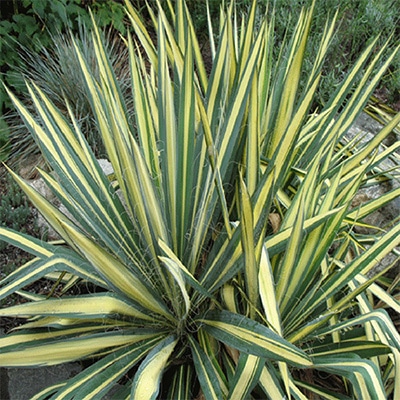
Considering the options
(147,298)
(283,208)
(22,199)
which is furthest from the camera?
(22,199)

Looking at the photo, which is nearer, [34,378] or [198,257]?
[198,257]

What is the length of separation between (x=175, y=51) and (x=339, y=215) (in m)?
0.82

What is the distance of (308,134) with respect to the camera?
207cm

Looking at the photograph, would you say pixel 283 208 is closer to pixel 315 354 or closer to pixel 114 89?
pixel 315 354

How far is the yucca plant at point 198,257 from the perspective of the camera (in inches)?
56.1

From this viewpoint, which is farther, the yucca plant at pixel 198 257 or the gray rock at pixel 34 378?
the gray rock at pixel 34 378

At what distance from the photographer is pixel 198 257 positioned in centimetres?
168

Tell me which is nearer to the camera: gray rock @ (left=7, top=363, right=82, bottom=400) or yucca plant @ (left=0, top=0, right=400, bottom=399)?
yucca plant @ (left=0, top=0, right=400, bottom=399)

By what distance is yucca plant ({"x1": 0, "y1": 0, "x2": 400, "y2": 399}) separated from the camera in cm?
142

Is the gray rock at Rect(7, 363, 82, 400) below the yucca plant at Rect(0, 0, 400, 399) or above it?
below

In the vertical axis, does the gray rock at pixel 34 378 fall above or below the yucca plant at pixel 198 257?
below

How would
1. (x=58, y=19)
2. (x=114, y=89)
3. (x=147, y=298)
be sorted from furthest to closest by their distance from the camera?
(x=58, y=19) < (x=114, y=89) < (x=147, y=298)

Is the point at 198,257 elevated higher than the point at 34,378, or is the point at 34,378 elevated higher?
the point at 198,257

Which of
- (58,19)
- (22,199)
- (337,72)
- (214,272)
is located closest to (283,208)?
(214,272)
